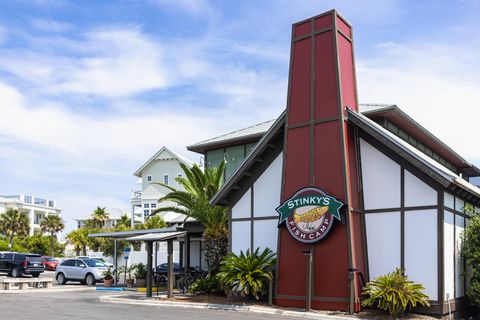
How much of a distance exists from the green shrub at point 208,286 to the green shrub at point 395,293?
6.69 m

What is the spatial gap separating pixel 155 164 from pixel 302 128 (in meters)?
42.7

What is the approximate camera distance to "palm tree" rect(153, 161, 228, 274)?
22719 millimetres

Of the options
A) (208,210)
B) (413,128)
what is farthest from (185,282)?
(413,128)

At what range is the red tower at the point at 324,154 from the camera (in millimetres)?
17312

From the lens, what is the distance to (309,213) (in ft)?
59.6

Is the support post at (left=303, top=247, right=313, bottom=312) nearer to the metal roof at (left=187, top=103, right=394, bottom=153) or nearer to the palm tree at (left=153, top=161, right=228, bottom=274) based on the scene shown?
the palm tree at (left=153, top=161, right=228, bottom=274)

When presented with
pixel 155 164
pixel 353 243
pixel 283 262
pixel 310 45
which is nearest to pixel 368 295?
pixel 353 243

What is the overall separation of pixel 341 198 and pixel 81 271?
68.6 feet

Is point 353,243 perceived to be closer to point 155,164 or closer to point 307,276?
point 307,276

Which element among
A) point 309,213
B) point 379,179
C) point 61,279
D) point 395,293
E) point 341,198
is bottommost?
point 61,279

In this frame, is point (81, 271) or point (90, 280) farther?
point (81, 271)

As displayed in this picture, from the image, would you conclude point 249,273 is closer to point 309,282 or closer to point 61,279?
point 309,282

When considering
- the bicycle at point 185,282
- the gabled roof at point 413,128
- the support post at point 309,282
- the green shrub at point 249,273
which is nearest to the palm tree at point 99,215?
the bicycle at point 185,282

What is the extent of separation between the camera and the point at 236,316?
1630 centimetres
